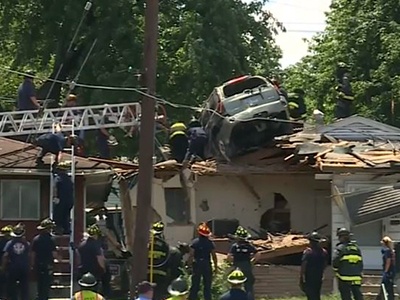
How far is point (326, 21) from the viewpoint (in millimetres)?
51500

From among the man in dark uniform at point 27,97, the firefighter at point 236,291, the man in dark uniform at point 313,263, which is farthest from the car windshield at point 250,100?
the firefighter at point 236,291

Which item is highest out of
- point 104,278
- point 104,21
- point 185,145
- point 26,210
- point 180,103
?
point 104,21

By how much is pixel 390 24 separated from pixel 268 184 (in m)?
14.5

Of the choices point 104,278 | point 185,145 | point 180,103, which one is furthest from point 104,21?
point 104,278

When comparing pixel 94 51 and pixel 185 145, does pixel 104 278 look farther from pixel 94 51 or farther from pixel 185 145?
pixel 94 51

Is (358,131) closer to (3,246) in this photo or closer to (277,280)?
(277,280)

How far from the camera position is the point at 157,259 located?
816 inches

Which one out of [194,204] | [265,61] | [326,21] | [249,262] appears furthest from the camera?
[326,21]

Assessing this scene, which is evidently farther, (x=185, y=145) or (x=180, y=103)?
(x=180, y=103)

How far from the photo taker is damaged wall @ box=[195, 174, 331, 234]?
26828mm

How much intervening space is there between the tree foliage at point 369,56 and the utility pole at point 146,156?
1971cm

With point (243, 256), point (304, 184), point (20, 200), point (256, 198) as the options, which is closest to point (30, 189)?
point (20, 200)

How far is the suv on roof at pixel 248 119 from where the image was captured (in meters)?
25.9

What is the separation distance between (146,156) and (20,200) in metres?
6.02
